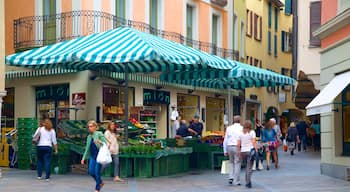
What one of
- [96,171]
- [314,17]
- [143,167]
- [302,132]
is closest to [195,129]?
[143,167]

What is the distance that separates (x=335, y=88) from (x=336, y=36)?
2239mm

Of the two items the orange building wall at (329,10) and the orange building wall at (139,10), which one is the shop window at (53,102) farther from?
the orange building wall at (329,10)

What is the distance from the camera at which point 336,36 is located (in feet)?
60.8

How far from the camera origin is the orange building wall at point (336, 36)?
17547 mm

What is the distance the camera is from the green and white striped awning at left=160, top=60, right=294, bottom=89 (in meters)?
22.8

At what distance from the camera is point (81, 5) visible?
24.0 meters

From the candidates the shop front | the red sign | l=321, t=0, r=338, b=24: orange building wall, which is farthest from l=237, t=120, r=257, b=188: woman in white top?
the shop front

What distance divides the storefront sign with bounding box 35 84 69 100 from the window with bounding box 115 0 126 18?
3.67m

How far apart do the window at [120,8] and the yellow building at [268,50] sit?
54.8 ft

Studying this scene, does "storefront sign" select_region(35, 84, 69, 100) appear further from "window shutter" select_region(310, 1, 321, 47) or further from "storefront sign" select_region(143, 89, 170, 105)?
"window shutter" select_region(310, 1, 321, 47)

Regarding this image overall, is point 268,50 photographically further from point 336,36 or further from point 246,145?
point 246,145

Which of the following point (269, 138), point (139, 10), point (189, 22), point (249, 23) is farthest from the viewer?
point (249, 23)

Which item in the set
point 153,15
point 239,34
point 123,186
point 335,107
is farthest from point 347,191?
point 239,34

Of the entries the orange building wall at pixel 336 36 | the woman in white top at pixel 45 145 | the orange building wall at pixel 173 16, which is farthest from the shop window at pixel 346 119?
the orange building wall at pixel 173 16
